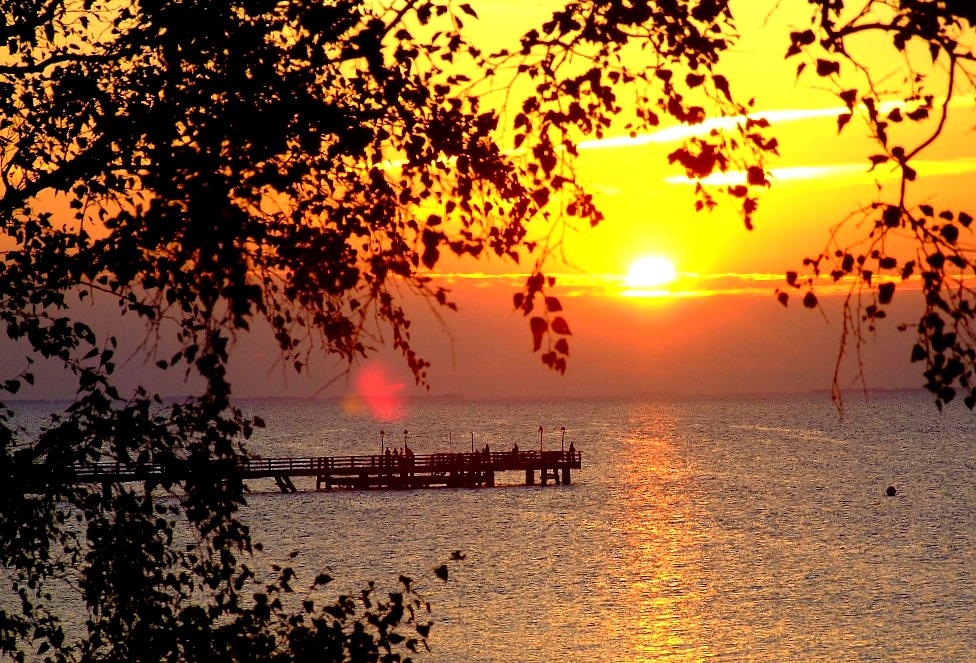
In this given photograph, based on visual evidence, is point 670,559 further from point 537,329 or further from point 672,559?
point 537,329

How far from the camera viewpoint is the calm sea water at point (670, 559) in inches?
1596

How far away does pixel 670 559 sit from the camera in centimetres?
6000

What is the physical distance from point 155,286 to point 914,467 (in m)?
126

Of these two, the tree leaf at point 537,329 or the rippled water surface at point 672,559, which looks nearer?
the tree leaf at point 537,329

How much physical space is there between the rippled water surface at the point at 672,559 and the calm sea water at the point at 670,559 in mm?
134

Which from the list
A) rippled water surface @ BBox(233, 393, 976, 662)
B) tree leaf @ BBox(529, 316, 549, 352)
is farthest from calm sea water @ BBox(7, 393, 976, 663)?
tree leaf @ BBox(529, 316, 549, 352)

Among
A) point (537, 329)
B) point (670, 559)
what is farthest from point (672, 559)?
point (537, 329)

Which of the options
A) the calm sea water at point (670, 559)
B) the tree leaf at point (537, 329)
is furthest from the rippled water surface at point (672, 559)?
the tree leaf at point (537, 329)

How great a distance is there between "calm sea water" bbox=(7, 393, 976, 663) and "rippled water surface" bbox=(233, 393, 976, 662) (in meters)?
0.13

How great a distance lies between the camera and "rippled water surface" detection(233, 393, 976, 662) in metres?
40.6

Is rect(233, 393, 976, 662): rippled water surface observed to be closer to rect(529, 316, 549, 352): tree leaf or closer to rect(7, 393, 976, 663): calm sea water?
rect(7, 393, 976, 663): calm sea water

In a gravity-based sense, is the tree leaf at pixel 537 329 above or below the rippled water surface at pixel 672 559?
above

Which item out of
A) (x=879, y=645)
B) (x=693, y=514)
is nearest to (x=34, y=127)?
Result: (x=879, y=645)

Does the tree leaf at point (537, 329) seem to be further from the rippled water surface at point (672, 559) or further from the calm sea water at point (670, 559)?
the calm sea water at point (670, 559)
